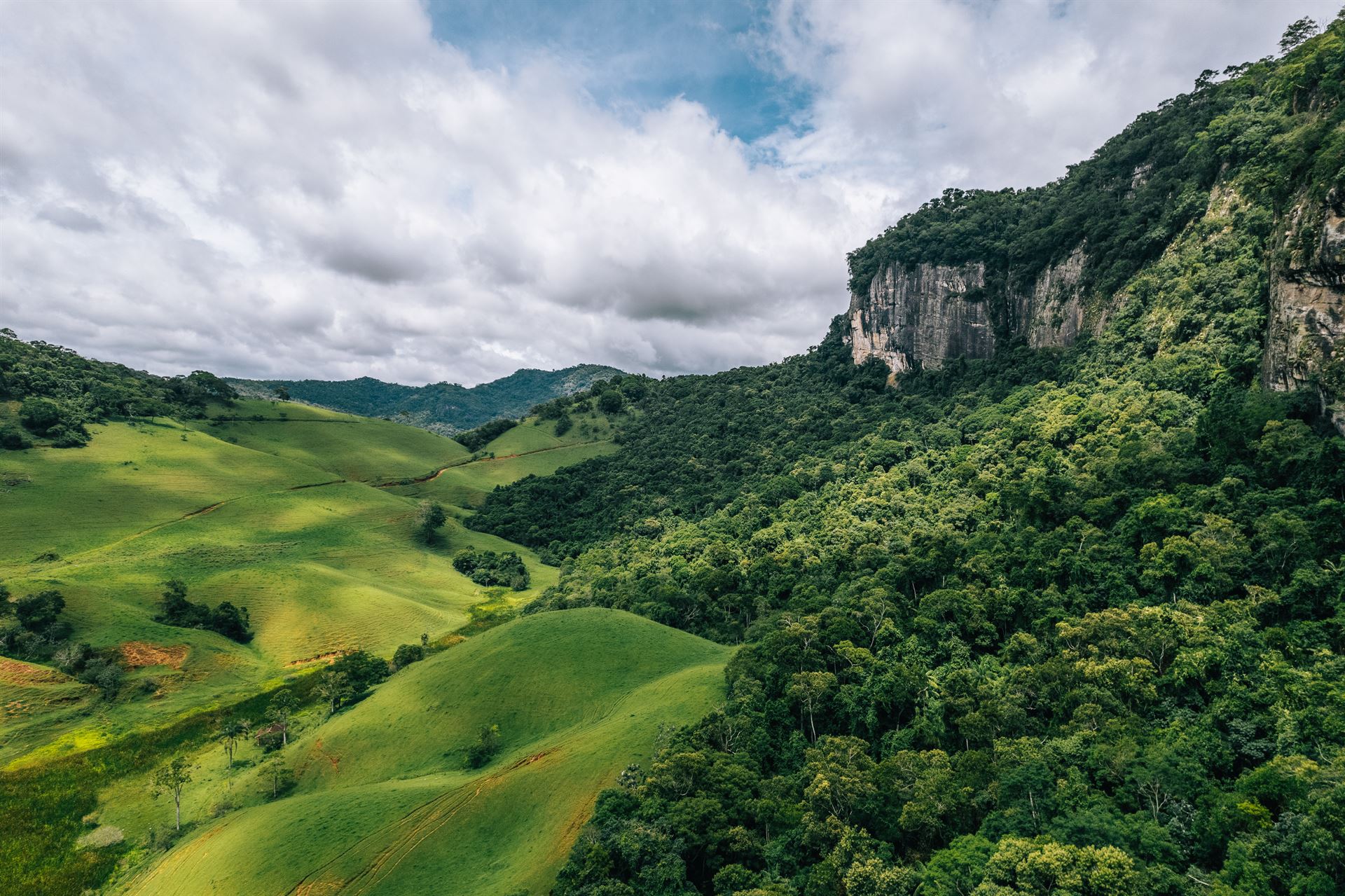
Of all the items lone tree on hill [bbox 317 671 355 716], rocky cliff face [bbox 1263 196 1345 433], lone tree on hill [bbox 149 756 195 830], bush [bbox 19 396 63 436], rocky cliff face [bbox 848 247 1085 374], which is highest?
rocky cliff face [bbox 848 247 1085 374]

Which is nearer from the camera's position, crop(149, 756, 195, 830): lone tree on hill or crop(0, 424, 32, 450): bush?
crop(149, 756, 195, 830): lone tree on hill

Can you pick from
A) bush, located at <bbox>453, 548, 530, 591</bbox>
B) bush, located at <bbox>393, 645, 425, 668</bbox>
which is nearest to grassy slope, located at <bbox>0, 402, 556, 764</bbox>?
bush, located at <bbox>453, 548, 530, 591</bbox>

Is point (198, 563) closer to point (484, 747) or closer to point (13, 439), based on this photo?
point (13, 439)

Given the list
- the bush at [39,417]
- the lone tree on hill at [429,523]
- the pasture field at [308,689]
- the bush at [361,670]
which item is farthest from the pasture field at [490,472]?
the bush at [361,670]

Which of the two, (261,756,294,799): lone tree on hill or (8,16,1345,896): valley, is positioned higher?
(8,16,1345,896): valley

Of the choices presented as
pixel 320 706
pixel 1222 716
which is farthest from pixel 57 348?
pixel 1222 716

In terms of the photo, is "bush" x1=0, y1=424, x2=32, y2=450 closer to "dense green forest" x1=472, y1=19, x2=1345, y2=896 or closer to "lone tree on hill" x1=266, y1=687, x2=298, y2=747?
"lone tree on hill" x1=266, y1=687, x2=298, y2=747

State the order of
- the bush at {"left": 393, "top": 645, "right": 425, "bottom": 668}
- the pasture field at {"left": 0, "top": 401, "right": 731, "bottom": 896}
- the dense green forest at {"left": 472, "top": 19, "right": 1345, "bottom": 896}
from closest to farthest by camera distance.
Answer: the dense green forest at {"left": 472, "top": 19, "right": 1345, "bottom": 896}
the pasture field at {"left": 0, "top": 401, "right": 731, "bottom": 896}
the bush at {"left": 393, "top": 645, "right": 425, "bottom": 668}

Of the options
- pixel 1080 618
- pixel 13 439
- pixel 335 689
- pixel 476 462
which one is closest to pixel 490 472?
pixel 476 462
